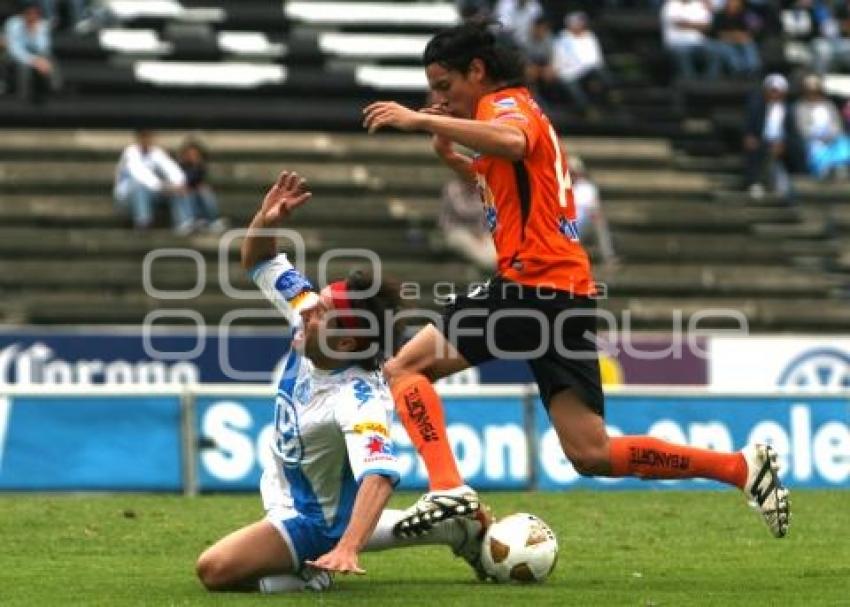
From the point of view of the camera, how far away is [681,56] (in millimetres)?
30547

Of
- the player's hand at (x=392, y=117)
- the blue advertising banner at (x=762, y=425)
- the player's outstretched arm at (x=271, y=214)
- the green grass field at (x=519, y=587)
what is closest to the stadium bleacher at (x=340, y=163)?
the blue advertising banner at (x=762, y=425)

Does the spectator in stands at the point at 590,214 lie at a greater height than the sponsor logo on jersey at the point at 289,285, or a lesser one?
lesser

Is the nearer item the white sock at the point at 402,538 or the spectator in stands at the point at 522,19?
the white sock at the point at 402,538

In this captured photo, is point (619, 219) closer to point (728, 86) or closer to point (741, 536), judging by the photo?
point (728, 86)

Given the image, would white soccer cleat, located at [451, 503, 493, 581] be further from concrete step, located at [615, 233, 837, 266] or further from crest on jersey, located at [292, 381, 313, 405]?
concrete step, located at [615, 233, 837, 266]

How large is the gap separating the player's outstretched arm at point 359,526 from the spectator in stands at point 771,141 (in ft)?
67.1

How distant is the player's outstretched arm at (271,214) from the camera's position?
10211 mm

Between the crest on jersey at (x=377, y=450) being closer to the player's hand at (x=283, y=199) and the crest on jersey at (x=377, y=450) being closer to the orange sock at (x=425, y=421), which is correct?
the orange sock at (x=425, y=421)

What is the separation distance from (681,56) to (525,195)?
66.6ft

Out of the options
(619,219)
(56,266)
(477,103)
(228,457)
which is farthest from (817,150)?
(477,103)

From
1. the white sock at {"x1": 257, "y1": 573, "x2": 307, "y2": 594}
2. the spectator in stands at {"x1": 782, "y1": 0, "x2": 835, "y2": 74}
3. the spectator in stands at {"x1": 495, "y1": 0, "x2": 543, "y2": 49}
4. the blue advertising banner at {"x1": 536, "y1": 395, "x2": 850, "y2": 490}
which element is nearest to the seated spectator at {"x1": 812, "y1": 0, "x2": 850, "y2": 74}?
the spectator in stands at {"x1": 782, "y1": 0, "x2": 835, "y2": 74}

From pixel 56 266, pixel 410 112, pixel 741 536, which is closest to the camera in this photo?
pixel 410 112

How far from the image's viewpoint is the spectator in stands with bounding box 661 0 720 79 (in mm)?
30203

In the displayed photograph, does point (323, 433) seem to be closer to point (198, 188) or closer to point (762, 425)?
point (762, 425)
